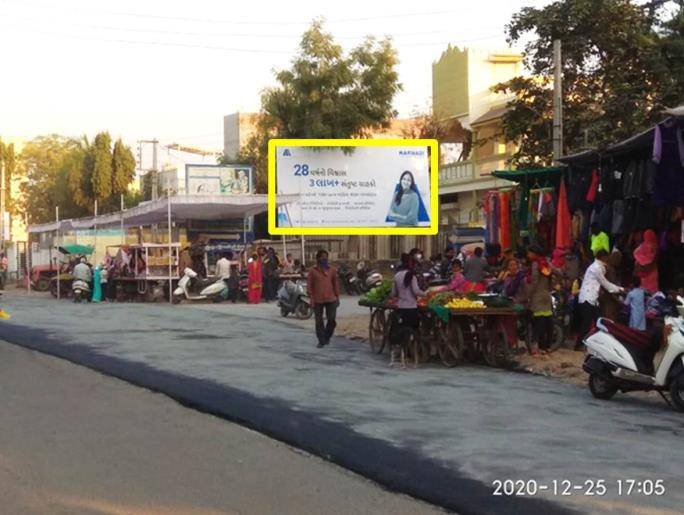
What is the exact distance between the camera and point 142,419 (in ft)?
29.0

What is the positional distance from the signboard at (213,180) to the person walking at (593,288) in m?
22.4

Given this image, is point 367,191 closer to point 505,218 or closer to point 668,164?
point 505,218

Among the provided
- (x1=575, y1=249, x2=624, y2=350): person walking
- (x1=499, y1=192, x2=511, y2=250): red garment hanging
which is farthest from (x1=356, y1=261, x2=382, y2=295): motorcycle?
(x1=575, y1=249, x2=624, y2=350): person walking

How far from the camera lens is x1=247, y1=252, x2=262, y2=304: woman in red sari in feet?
92.4

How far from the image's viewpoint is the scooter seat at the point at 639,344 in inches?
382

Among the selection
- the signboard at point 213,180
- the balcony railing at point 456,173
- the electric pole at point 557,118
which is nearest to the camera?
the electric pole at point 557,118

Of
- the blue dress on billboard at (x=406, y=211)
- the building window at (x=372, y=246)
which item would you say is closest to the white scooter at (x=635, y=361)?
the blue dress on billboard at (x=406, y=211)

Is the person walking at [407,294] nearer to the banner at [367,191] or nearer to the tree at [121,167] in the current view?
the banner at [367,191]

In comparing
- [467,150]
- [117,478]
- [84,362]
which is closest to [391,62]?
[467,150]

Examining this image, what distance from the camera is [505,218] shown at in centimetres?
1736

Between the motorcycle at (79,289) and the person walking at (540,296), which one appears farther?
the motorcycle at (79,289)

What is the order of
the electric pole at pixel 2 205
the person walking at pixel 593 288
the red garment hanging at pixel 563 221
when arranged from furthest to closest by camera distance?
the electric pole at pixel 2 205 < the red garment hanging at pixel 563 221 < the person walking at pixel 593 288

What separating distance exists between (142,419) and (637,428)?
490cm

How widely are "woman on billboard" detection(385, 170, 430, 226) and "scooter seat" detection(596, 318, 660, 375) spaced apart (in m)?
18.7
